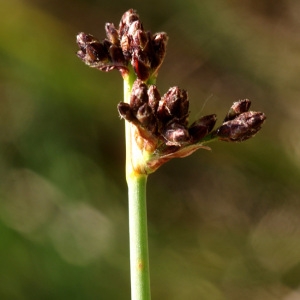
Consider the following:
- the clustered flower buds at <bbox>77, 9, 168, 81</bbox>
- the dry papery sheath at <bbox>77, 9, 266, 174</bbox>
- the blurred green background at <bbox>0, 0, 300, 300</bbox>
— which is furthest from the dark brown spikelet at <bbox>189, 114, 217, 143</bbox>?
the blurred green background at <bbox>0, 0, 300, 300</bbox>

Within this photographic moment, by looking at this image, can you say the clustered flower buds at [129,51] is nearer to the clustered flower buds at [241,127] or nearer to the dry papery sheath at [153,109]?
the dry papery sheath at [153,109]

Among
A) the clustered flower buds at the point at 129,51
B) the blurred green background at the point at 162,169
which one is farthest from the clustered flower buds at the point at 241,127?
the blurred green background at the point at 162,169

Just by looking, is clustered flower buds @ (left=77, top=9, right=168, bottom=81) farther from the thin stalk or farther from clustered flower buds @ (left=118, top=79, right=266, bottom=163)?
the thin stalk

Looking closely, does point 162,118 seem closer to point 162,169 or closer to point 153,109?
point 153,109

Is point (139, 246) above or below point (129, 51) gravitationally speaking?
below

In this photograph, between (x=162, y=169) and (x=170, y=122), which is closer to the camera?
(x=170, y=122)

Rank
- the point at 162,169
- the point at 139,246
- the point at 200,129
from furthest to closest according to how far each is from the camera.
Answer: the point at 162,169
the point at 200,129
the point at 139,246

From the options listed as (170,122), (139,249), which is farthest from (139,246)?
(170,122)

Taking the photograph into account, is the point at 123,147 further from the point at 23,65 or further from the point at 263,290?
the point at 263,290
